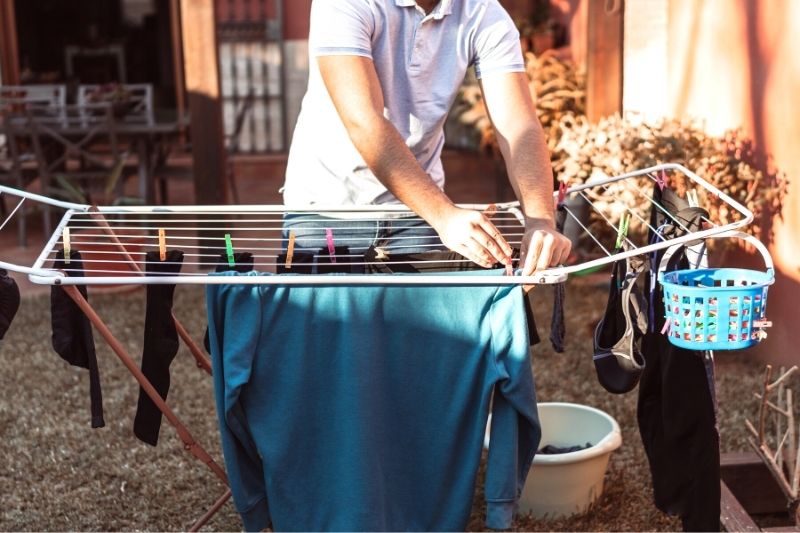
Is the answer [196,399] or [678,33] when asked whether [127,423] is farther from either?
[678,33]

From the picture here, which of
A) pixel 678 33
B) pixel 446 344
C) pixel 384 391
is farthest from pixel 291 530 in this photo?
pixel 678 33

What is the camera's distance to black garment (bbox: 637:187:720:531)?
2246 mm

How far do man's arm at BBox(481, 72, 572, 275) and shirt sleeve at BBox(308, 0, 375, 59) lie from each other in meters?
0.36

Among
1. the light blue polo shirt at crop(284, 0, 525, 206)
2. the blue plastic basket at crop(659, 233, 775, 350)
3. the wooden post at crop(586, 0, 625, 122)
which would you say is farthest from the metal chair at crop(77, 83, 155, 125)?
the blue plastic basket at crop(659, 233, 775, 350)

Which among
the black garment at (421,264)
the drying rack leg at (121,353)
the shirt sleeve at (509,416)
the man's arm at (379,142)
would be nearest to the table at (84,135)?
the black garment at (421,264)

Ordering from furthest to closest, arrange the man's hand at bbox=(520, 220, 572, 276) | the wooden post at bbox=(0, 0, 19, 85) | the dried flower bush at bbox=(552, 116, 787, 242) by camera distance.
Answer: the wooden post at bbox=(0, 0, 19, 85) → the dried flower bush at bbox=(552, 116, 787, 242) → the man's hand at bbox=(520, 220, 572, 276)

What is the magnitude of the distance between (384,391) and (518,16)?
700cm

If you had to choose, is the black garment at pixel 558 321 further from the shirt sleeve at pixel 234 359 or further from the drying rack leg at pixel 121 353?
the drying rack leg at pixel 121 353

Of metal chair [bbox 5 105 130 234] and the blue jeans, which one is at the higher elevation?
the blue jeans

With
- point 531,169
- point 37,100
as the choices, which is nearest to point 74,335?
point 531,169

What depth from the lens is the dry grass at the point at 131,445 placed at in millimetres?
3203

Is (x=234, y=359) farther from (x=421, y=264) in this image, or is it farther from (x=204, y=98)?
(x=204, y=98)

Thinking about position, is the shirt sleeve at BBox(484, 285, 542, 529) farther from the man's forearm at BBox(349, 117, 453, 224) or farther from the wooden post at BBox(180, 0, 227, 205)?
the wooden post at BBox(180, 0, 227, 205)

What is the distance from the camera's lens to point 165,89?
12.4m
